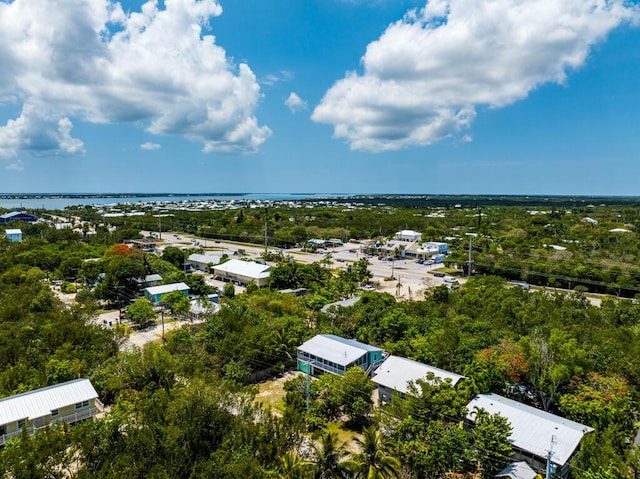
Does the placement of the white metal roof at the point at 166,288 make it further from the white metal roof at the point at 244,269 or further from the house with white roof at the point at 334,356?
the house with white roof at the point at 334,356

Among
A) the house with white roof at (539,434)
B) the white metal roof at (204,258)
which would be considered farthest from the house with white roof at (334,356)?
the white metal roof at (204,258)

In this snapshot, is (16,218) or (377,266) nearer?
(377,266)

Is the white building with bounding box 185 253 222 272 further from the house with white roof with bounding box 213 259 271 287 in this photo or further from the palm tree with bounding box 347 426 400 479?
the palm tree with bounding box 347 426 400 479

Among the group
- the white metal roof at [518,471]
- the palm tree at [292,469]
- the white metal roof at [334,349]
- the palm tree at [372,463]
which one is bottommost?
the white metal roof at [518,471]

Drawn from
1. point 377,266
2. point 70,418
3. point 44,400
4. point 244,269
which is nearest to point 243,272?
point 244,269

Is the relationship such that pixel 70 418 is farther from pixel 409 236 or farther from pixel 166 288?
pixel 409 236

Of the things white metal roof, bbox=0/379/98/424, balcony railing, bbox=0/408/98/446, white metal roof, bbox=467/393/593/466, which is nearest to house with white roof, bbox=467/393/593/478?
white metal roof, bbox=467/393/593/466

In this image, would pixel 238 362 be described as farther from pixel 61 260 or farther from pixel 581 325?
pixel 61 260
